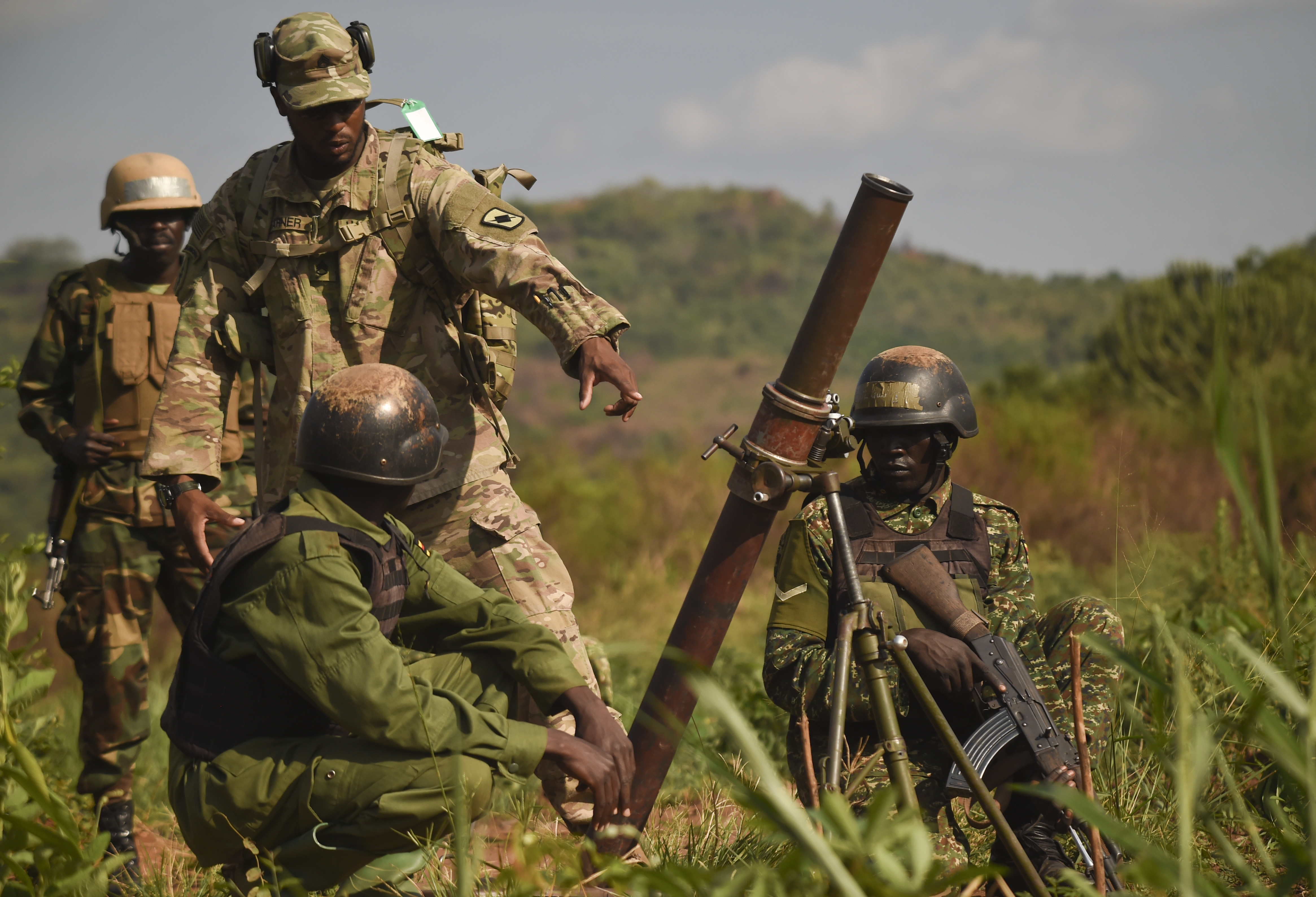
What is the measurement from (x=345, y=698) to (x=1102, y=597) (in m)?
4.63

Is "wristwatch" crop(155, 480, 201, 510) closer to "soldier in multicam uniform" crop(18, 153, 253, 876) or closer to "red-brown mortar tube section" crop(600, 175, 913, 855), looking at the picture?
"soldier in multicam uniform" crop(18, 153, 253, 876)

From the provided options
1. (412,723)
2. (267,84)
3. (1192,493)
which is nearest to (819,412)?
(412,723)

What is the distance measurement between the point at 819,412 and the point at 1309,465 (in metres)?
10.1

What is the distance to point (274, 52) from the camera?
11.9 feet

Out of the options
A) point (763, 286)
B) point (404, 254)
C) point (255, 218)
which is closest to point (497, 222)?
point (404, 254)

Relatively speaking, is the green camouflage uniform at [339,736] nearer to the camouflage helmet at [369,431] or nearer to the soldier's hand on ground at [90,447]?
the camouflage helmet at [369,431]

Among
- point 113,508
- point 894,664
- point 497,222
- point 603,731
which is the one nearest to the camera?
point 603,731

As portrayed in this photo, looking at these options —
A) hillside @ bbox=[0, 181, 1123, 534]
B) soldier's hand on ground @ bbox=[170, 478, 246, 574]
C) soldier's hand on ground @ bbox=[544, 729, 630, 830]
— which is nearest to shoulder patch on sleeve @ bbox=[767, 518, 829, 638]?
soldier's hand on ground @ bbox=[544, 729, 630, 830]

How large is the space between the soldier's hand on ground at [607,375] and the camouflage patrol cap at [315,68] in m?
1.17

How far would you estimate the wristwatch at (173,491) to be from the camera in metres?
3.70

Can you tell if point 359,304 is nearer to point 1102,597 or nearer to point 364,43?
point 364,43

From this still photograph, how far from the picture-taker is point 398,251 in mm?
3691

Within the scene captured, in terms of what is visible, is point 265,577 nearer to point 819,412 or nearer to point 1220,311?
point 819,412

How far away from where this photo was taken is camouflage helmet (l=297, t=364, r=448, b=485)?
2844 millimetres
